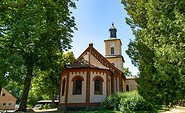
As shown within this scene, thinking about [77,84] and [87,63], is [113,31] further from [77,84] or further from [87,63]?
[77,84]

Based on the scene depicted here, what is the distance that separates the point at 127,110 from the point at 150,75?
830 cm

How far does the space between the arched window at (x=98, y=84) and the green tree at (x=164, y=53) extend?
10866 millimetres

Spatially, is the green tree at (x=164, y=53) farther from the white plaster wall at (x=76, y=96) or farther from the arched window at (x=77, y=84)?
the arched window at (x=77, y=84)

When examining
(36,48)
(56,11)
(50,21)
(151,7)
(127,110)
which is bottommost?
(127,110)

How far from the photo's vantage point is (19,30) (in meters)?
14.0

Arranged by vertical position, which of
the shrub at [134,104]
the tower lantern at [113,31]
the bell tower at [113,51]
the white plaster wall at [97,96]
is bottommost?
the shrub at [134,104]

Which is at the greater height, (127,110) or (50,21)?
(50,21)

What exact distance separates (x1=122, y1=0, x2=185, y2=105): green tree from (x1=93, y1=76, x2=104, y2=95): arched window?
1087 centimetres

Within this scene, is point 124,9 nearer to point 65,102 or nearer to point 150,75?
point 150,75

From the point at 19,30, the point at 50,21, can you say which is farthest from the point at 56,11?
the point at 19,30

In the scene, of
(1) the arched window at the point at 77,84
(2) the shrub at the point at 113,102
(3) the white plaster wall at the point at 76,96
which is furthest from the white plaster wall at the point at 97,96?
(1) the arched window at the point at 77,84

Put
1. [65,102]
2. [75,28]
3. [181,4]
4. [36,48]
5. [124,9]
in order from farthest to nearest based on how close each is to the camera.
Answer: [75,28] → [65,102] → [36,48] → [124,9] → [181,4]

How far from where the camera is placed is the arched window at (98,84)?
23219 mm

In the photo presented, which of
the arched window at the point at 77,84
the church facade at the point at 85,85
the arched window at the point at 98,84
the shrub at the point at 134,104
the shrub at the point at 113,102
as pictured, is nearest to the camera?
the shrub at the point at 134,104
